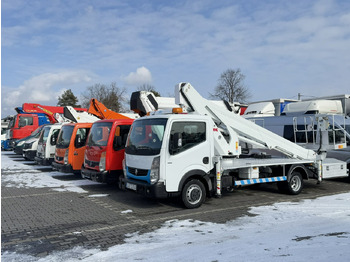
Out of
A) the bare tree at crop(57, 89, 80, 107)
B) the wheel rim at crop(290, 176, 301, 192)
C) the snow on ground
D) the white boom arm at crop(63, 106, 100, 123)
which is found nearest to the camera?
the wheel rim at crop(290, 176, 301, 192)

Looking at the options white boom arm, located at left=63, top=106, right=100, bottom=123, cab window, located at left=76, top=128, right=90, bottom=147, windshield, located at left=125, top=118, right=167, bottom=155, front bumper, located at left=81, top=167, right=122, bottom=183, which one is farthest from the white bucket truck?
white boom arm, located at left=63, top=106, right=100, bottom=123

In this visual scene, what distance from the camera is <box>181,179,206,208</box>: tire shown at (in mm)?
7297

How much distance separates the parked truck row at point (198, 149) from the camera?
282 inches

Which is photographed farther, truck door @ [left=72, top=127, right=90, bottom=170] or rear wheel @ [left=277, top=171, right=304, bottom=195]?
truck door @ [left=72, top=127, right=90, bottom=170]

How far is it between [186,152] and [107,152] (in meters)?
2.93

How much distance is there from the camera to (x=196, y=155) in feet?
24.1

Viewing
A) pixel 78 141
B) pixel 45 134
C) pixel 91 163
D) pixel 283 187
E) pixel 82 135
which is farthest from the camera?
pixel 45 134

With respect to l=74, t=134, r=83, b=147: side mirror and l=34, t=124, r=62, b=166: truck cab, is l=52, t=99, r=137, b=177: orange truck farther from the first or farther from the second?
l=34, t=124, r=62, b=166: truck cab

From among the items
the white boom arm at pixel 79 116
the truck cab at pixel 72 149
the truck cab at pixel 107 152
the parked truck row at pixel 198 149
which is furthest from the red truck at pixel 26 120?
the truck cab at pixel 107 152

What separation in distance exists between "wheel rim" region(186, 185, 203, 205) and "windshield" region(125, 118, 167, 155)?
46.0 inches

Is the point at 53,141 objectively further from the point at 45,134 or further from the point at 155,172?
the point at 155,172

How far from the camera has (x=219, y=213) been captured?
707cm

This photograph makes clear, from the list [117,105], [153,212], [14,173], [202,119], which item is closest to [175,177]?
[153,212]

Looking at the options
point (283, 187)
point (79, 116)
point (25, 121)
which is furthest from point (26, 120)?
point (283, 187)
